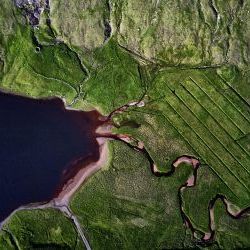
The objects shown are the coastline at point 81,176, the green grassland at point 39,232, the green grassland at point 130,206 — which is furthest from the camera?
the coastline at point 81,176

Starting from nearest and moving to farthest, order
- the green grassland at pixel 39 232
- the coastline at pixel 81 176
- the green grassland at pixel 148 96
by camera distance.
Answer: the green grassland at pixel 39 232, the green grassland at pixel 148 96, the coastline at pixel 81 176

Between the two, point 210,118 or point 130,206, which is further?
point 210,118

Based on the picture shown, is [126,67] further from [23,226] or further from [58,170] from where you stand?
[23,226]

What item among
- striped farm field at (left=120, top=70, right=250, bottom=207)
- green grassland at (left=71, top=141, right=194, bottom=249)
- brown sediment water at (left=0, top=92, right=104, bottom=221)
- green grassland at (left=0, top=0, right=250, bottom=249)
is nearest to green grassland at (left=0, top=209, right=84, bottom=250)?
green grassland at (left=0, top=0, right=250, bottom=249)

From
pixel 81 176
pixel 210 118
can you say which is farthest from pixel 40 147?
pixel 210 118

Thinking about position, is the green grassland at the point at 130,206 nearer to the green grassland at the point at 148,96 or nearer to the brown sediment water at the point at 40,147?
the green grassland at the point at 148,96

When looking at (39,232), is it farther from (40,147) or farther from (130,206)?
(130,206)

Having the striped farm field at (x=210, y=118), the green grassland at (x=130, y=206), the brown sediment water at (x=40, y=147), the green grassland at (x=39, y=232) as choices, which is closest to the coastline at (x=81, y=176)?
the brown sediment water at (x=40, y=147)
